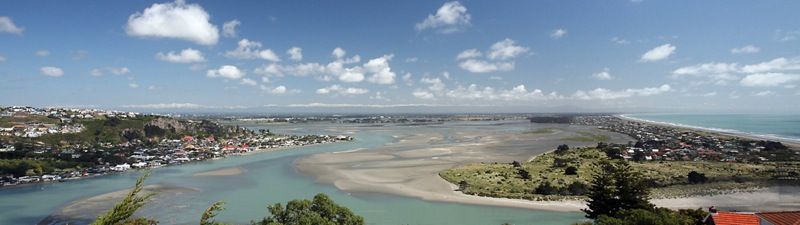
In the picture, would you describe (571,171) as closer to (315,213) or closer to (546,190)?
(546,190)

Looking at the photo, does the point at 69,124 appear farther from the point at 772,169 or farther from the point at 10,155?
the point at 772,169

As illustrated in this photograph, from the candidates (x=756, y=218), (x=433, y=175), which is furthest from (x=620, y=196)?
(x=433, y=175)

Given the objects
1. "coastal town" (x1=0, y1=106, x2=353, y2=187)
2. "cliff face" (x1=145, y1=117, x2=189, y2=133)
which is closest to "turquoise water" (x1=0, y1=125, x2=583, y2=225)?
"coastal town" (x1=0, y1=106, x2=353, y2=187)

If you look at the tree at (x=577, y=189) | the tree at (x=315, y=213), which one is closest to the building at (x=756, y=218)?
the tree at (x=315, y=213)

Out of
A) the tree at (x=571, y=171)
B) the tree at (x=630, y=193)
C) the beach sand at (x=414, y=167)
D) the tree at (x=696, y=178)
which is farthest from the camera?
the tree at (x=571, y=171)

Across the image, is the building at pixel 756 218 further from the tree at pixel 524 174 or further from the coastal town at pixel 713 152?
the coastal town at pixel 713 152

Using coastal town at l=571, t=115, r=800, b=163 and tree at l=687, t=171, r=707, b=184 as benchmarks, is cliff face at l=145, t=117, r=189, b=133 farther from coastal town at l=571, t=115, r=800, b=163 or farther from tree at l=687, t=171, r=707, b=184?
tree at l=687, t=171, r=707, b=184
